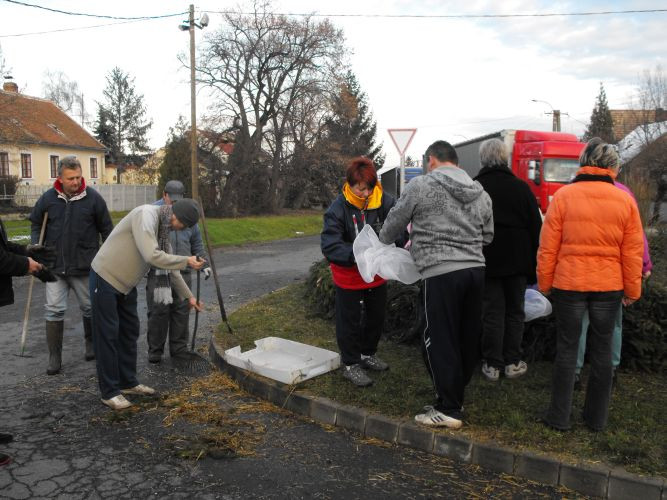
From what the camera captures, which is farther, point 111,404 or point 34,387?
point 34,387

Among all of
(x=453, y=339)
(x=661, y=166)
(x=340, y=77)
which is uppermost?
(x=340, y=77)

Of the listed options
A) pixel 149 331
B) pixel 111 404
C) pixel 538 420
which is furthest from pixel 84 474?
pixel 538 420

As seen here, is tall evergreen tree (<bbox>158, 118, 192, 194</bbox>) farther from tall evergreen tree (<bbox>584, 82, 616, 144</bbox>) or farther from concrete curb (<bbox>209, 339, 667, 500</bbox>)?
tall evergreen tree (<bbox>584, 82, 616, 144</bbox>)

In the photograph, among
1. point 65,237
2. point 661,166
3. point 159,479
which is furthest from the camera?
point 661,166

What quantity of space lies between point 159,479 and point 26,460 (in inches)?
37.5

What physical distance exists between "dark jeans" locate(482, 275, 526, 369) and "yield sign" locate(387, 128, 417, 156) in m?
5.20

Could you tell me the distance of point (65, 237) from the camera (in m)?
5.50

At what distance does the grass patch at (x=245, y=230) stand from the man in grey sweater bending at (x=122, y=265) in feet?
45.7

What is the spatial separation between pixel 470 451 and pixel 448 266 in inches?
47.3

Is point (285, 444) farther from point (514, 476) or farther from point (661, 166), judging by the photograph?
point (661, 166)

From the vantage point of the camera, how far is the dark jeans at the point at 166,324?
580 centimetres

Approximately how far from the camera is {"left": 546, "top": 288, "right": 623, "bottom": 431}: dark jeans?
12.2 feet

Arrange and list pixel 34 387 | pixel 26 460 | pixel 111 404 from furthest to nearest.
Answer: pixel 34 387 < pixel 111 404 < pixel 26 460

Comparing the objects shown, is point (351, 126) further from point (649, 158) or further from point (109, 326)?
point (109, 326)
